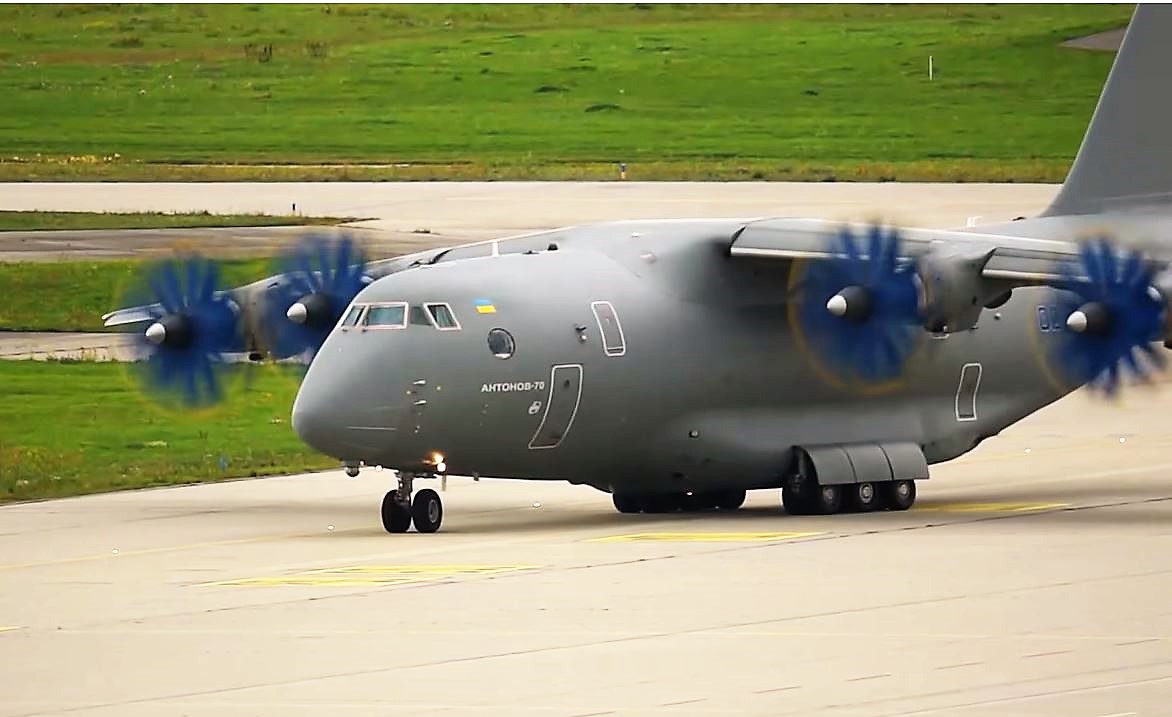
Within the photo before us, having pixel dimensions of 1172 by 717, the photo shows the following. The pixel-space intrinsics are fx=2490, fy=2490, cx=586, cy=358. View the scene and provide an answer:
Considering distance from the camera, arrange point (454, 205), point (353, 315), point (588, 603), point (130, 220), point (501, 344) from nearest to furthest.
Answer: point (588, 603) → point (353, 315) → point (501, 344) → point (130, 220) → point (454, 205)

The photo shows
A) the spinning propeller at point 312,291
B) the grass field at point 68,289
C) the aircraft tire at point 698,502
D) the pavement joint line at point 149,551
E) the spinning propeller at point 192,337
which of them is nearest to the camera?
the pavement joint line at point 149,551

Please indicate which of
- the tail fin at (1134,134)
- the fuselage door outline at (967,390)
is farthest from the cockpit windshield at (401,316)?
the tail fin at (1134,134)

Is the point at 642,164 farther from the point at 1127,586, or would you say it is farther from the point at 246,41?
the point at 1127,586

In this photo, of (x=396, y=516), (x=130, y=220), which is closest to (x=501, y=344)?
(x=396, y=516)

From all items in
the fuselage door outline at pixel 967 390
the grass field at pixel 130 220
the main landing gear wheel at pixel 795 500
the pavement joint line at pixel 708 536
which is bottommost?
the main landing gear wheel at pixel 795 500

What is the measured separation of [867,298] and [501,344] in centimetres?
456

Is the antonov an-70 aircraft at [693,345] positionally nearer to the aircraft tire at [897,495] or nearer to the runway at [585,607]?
the aircraft tire at [897,495]

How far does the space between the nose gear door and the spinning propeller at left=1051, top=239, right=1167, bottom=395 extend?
19.9 ft

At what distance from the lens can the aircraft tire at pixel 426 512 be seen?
30.1 meters

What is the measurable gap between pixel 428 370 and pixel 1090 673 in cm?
1265

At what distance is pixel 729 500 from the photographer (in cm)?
3400

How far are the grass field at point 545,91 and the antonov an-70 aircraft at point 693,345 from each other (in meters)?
46.0

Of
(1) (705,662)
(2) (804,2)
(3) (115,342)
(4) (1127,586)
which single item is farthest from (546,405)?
(2) (804,2)

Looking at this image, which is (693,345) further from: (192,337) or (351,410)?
(192,337)
